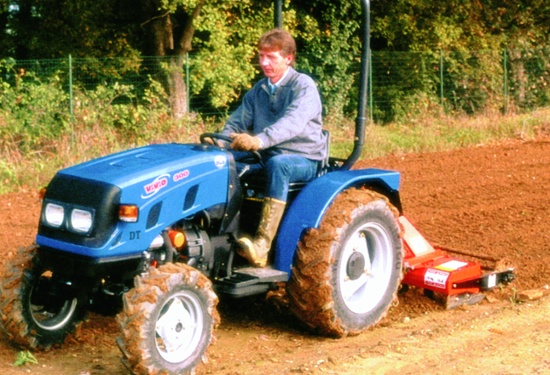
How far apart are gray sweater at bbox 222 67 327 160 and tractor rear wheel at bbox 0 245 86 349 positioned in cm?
144

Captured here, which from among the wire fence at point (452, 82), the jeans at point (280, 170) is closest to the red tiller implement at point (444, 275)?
the jeans at point (280, 170)

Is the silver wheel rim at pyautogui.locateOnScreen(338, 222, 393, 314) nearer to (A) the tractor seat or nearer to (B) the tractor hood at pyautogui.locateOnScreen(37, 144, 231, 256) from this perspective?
(A) the tractor seat

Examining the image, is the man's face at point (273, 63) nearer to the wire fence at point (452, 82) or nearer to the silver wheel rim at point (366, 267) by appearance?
the silver wheel rim at point (366, 267)

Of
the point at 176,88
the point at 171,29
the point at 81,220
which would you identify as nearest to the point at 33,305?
the point at 81,220

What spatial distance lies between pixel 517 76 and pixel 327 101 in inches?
232

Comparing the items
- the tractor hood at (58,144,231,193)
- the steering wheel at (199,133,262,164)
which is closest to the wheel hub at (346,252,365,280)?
the steering wheel at (199,133,262,164)

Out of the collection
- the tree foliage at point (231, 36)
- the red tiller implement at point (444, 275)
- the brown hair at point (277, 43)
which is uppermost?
the tree foliage at point (231, 36)

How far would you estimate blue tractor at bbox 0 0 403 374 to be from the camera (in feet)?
17.2

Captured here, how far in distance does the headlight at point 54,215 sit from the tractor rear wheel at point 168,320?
1.83ft

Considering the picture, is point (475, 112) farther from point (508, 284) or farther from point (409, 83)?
point (508, 284)

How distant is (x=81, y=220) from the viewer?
529cm

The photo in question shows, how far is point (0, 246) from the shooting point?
878cm

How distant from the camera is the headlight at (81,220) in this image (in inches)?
207

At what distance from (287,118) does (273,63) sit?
0.40 m
